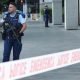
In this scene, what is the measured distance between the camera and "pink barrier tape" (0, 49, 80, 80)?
7316mm

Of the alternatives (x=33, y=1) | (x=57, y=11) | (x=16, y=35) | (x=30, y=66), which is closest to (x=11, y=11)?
(x=16, y=35)

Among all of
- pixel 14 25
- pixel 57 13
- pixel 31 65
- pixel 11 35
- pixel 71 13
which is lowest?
pixel 57 13

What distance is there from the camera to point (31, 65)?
26.0 feet

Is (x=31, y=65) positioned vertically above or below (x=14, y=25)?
below

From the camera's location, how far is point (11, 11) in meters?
10.2

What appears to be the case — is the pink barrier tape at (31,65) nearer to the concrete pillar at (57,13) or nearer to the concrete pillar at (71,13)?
the concrete pillar at (71,13)

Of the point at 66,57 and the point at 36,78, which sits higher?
the point at 66,57

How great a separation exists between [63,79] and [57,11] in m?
29.8

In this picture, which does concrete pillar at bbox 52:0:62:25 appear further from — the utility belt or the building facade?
the utility belt

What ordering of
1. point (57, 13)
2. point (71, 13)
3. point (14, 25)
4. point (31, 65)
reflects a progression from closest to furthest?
1. point (31, 65)
2. point (14, 25)
3. point (71, 13)
4. point (57, 13)

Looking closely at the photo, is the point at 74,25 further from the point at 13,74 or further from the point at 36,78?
the point at 13,74

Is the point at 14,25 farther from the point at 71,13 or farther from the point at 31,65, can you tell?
the point at 71,13

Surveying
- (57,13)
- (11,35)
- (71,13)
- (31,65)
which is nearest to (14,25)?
(11,35)

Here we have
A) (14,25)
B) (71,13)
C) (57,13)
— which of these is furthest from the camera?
(57,13)
